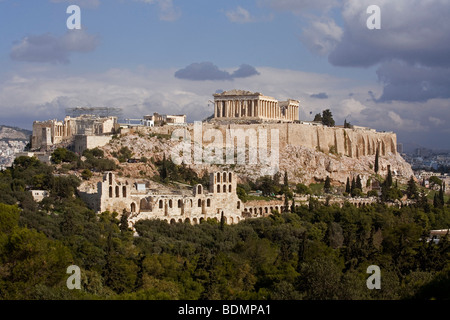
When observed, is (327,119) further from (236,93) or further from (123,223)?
(123,223)

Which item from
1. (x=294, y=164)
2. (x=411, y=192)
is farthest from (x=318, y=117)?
(x=411, y=192)

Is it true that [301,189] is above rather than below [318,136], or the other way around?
below

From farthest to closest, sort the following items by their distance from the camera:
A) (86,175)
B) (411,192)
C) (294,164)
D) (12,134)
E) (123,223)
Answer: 1. (12,134)
2. (294,164)
3. (411,192)
4. (86,175)
5. (123,223)

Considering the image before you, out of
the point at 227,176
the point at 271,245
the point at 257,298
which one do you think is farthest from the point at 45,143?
the point at 257,298

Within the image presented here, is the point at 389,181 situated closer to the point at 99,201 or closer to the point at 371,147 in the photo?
the point at 371,147

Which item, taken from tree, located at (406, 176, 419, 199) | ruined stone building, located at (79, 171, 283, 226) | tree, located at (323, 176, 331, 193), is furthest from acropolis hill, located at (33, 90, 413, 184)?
ruined stone building, located at (79, 171, 283, 226)

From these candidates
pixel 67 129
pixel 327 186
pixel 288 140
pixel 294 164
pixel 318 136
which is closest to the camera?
pixel 327 186
